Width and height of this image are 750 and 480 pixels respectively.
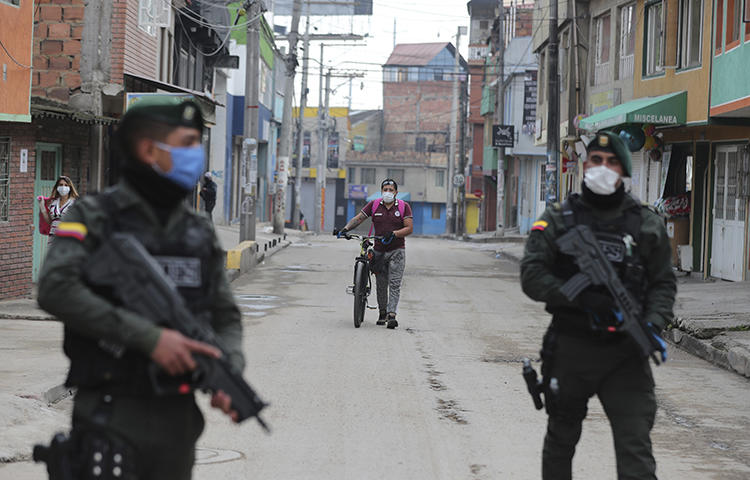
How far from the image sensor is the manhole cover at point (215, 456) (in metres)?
7.29

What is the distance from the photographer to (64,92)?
22422mm

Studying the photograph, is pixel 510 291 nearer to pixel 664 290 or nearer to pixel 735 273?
pixel 735 273

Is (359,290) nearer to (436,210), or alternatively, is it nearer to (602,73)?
(602,73)

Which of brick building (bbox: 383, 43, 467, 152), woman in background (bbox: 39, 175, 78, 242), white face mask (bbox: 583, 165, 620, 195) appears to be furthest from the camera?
brick building (bbox: 383, 43, 467, 152)

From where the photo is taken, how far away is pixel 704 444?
8328mm

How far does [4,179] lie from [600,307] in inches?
516

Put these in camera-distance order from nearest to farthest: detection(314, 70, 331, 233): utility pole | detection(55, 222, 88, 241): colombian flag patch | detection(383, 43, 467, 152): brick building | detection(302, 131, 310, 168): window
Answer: detection(55, 222, 88, 241): colombian flag patch, detection(314, 70, 331, 233): utility pole, detection(302, 131, 310, 168): window, detection(383, 43, 467, 152): brick building

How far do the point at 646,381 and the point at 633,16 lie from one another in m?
23.0

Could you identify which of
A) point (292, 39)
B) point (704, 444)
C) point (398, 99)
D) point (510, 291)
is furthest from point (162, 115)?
point (398, 99)

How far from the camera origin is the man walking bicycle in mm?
14609

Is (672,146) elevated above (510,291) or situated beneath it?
elevated above

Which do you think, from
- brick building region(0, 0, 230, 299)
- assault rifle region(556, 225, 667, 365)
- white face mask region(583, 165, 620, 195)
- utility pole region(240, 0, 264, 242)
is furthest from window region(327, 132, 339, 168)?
assault rifle region(556, 225, 667, 365)

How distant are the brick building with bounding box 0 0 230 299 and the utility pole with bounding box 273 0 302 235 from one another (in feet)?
26.0

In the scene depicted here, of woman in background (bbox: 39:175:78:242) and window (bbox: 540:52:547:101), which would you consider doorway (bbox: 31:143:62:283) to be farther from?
window (bbox: 540:52:547:101)
